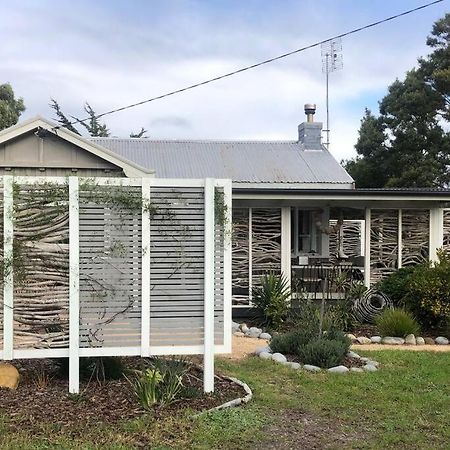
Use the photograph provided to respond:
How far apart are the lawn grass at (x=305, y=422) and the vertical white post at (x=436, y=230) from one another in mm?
5089

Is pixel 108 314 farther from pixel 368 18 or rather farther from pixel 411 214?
pixel 411 214

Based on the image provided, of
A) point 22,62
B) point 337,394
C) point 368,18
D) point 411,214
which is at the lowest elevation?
point 337,394

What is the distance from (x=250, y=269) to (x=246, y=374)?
4.55 m

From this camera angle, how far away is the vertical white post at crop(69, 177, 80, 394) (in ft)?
17.1

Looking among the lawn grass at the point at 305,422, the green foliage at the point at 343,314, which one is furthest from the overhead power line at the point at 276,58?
the lawn grass at the point at 305,422

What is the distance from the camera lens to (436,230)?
440 inches

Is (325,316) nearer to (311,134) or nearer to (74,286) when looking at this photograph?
(74,286)

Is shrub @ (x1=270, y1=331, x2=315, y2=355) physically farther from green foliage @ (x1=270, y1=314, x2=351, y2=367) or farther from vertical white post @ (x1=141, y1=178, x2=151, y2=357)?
vertical white post @ (x1=141, y1=178, x2=151, y2=357)

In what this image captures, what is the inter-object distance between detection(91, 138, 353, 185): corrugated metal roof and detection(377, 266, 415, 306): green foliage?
481cm

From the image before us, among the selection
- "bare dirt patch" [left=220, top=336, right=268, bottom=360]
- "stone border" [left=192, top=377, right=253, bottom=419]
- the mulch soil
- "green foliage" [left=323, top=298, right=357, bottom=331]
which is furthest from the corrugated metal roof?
the mulch soil

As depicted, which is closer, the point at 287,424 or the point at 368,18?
the point at 287,424

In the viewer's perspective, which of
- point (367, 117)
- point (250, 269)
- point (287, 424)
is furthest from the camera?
point (367, 117)

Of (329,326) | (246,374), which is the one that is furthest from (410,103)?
(246,374)

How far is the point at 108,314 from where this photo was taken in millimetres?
5316
